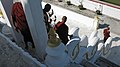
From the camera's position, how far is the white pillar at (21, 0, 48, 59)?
446 centimetres

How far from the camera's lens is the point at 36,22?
4719 millimetres

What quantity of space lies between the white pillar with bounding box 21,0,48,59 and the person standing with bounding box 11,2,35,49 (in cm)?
26

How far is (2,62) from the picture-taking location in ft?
15.2

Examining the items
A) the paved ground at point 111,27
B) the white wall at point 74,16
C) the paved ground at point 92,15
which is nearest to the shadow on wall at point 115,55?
the paved ground at point 111,27

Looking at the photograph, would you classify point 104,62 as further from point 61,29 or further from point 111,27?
point 61,29

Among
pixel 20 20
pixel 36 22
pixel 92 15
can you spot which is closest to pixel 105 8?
pixel 92 15

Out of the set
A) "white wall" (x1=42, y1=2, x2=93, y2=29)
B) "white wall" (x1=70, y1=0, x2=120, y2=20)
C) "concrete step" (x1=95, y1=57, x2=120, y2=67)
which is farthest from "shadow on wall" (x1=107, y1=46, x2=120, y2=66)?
"white wall" (x1=70, y1=0, x2=120, y2=20)

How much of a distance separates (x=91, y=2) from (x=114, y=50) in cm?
342

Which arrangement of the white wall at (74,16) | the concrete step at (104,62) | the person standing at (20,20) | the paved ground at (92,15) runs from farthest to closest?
the white wall at (74,16) → the paved ground at (92,15) → the concrete step at (104,62) → the person standing at (20,20)

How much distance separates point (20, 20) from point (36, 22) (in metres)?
0.55

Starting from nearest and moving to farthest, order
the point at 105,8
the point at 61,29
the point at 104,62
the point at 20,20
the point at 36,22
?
1. the point at 36,22
2. the point at 20,20
3. the point at 61,29
4. the point at 104,62
5. the point at 105,8

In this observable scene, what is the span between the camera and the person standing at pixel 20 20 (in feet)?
16.6

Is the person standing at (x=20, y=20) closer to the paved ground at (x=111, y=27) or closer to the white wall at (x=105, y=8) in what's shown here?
the paved ground at (x=111, y=27)

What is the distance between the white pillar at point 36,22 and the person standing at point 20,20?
0.26 m
